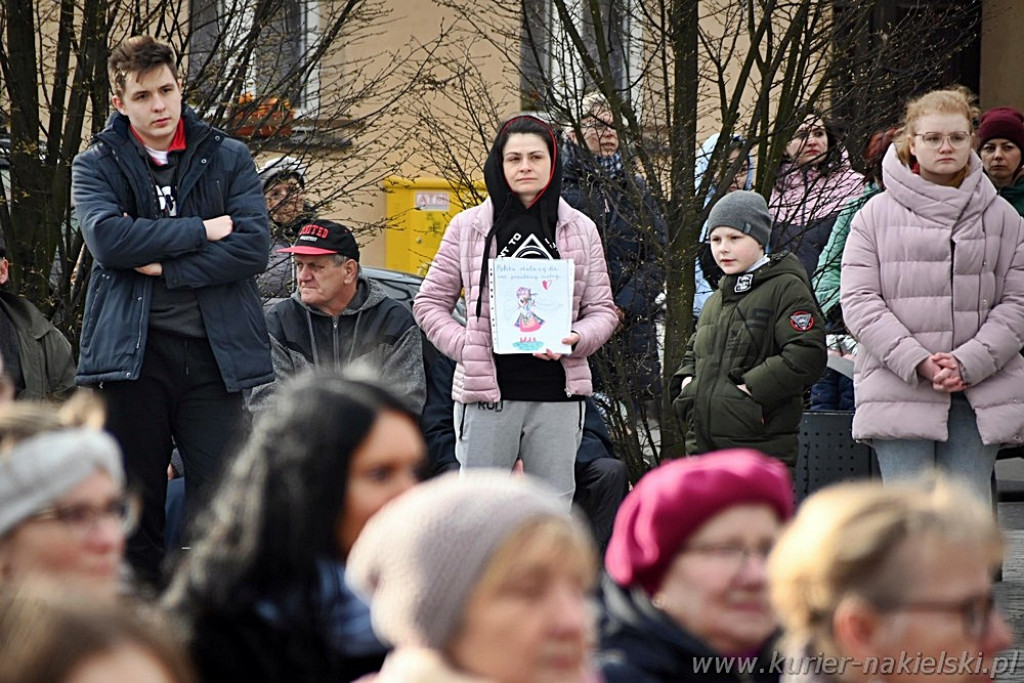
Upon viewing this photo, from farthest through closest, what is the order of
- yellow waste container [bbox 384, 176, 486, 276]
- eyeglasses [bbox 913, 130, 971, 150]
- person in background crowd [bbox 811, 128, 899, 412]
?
yellow waste container [bbox 384, 176, 486, 276] < person in background crowd [bbox 811, 128, 899, 412] < eyeglasses [bbox 913, 130, 971, 150]

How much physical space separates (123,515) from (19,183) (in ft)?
15.5

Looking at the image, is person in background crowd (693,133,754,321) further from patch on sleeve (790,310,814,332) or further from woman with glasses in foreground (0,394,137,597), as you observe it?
woman with glasses in foreground (0,394,137,597)

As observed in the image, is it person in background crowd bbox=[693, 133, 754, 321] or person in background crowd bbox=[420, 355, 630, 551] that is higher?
person in background crowd bbox=[693, 133, 754, 321]

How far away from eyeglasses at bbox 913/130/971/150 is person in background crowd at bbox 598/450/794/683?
A: 3185 mm

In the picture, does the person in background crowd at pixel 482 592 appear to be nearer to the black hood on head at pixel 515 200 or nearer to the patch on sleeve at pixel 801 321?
the patch on sleeve at pixel 801 321

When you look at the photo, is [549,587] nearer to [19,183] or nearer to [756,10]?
[19,183]

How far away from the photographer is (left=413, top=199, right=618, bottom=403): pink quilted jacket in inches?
256

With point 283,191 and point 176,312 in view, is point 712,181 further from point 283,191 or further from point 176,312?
point 176,312

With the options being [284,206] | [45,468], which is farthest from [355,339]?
[45,468]

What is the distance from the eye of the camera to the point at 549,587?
103 inches

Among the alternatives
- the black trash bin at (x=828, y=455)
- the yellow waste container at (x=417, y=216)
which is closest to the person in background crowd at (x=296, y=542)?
the black trash bin at (x=828, y=455)

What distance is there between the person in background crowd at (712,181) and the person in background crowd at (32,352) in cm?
283

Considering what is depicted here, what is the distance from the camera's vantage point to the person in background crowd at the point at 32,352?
621cm

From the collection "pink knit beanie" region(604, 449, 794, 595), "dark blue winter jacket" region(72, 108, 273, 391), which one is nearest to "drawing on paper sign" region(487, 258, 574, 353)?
"dark blue winter jacket" region(72, 108, 273, 391)
